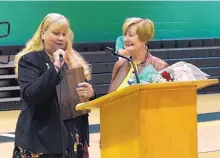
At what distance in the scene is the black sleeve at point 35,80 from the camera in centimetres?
243

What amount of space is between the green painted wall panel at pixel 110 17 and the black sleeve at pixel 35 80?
6.12m

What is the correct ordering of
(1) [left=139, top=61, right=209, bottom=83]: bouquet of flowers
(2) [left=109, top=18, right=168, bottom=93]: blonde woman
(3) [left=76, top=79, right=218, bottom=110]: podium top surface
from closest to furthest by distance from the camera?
(3) [left=76, top=79, right=218, bottom=110]: podium top surface, (1) [left=139, top=61, right=209, bottom=83]: bouquet of flowers, (2) [left=109, top=18, right=168, bottom=93]: blonde woman

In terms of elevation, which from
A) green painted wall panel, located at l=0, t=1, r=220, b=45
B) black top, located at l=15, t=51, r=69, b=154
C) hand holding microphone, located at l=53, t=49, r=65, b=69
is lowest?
black top, located at l=15, t=51, r=69, b=154

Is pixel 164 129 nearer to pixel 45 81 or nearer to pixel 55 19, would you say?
pixel 45 81

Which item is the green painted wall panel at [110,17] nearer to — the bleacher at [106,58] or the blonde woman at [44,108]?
the bleacher at [106,58]

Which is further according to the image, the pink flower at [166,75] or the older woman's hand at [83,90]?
the older woman's hand at [83,90]

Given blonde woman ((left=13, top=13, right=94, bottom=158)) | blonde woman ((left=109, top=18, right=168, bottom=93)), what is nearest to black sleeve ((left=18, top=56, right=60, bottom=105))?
blonde woman ((left=13, top=13, right=94, bottom=158))

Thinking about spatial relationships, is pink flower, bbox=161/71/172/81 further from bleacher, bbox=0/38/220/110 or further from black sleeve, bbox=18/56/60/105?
bleacher, bbox=0/38/220/110

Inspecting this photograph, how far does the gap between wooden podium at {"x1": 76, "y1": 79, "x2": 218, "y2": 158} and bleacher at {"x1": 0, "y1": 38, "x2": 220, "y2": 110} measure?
21.1ft

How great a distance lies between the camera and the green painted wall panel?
874 centimetres

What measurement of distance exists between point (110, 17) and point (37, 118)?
7.11 m

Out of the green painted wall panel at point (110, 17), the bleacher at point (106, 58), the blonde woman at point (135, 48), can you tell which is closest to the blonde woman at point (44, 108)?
the blonde woman at point (135, 48)

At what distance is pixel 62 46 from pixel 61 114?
1.22ft

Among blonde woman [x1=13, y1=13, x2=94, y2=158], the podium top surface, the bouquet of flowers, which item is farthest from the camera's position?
blonde woman [x1=13, y1=13, x2=94, y2=158]
